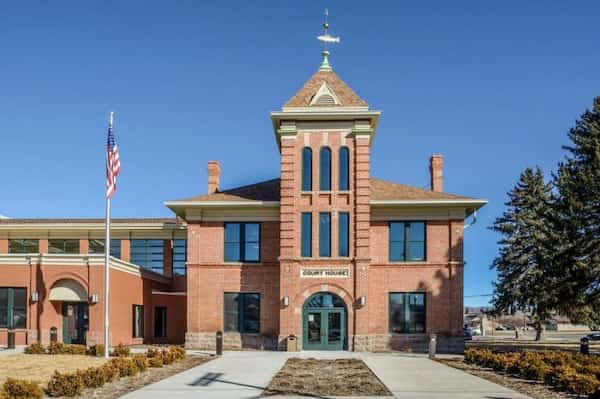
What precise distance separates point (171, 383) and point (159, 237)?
26.2 m

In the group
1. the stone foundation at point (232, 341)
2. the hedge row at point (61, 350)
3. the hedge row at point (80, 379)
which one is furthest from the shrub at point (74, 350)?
the stone foundation at point (232, 341)

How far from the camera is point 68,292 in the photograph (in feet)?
112

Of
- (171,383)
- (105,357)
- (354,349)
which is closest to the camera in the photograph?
(171,383)

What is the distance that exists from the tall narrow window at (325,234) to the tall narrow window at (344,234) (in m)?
0.52

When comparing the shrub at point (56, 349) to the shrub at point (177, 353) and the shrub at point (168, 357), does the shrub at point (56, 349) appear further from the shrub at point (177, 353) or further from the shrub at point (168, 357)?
the shrub at point (168, 357)

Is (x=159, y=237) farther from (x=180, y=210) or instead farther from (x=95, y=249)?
(x=180, y=210)

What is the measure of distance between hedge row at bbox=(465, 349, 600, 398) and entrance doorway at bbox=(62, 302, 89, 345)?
18186mm

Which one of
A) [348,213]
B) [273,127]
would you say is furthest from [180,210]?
[348,213]

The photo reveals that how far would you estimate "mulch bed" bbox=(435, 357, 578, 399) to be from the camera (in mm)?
16953

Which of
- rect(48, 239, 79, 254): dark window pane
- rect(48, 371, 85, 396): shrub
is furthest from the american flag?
rect(48, 239, 79, 254): dark window pane

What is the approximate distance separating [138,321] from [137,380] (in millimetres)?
19231

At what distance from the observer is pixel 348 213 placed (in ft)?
111

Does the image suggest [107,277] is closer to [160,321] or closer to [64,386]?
[64,386]

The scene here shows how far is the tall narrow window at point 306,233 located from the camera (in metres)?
33.9
